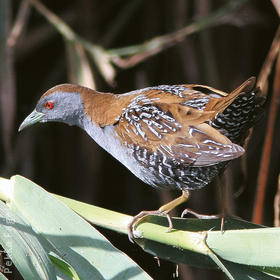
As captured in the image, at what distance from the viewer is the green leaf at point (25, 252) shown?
1594 millimetres

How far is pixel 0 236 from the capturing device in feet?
5.32

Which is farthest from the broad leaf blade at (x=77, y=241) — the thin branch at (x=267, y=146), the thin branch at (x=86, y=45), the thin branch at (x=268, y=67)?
the thin branch at (x=86, y=45)

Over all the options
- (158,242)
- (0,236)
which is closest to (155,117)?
(158,242)

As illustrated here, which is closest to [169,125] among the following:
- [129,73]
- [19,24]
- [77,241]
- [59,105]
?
[59,105]

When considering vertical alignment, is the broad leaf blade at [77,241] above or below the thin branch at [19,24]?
below

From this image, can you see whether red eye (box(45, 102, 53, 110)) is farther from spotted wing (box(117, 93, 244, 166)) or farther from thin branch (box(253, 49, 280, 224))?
thin branch (box(253, 49, 280, 224))

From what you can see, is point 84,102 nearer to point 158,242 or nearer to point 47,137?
point 158,242

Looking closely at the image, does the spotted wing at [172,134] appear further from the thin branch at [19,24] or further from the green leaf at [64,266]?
the thin branch at [19,24]

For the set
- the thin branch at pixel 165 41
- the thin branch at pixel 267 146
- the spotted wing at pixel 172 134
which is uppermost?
the thin branch at pixel 165 41

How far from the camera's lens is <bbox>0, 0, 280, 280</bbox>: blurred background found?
3977 millimetres

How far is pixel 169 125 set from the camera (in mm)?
2344

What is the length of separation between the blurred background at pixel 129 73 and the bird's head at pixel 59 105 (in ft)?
3.76

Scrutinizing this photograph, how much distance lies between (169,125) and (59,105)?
1.88 ft

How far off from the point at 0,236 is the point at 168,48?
2678 mm
